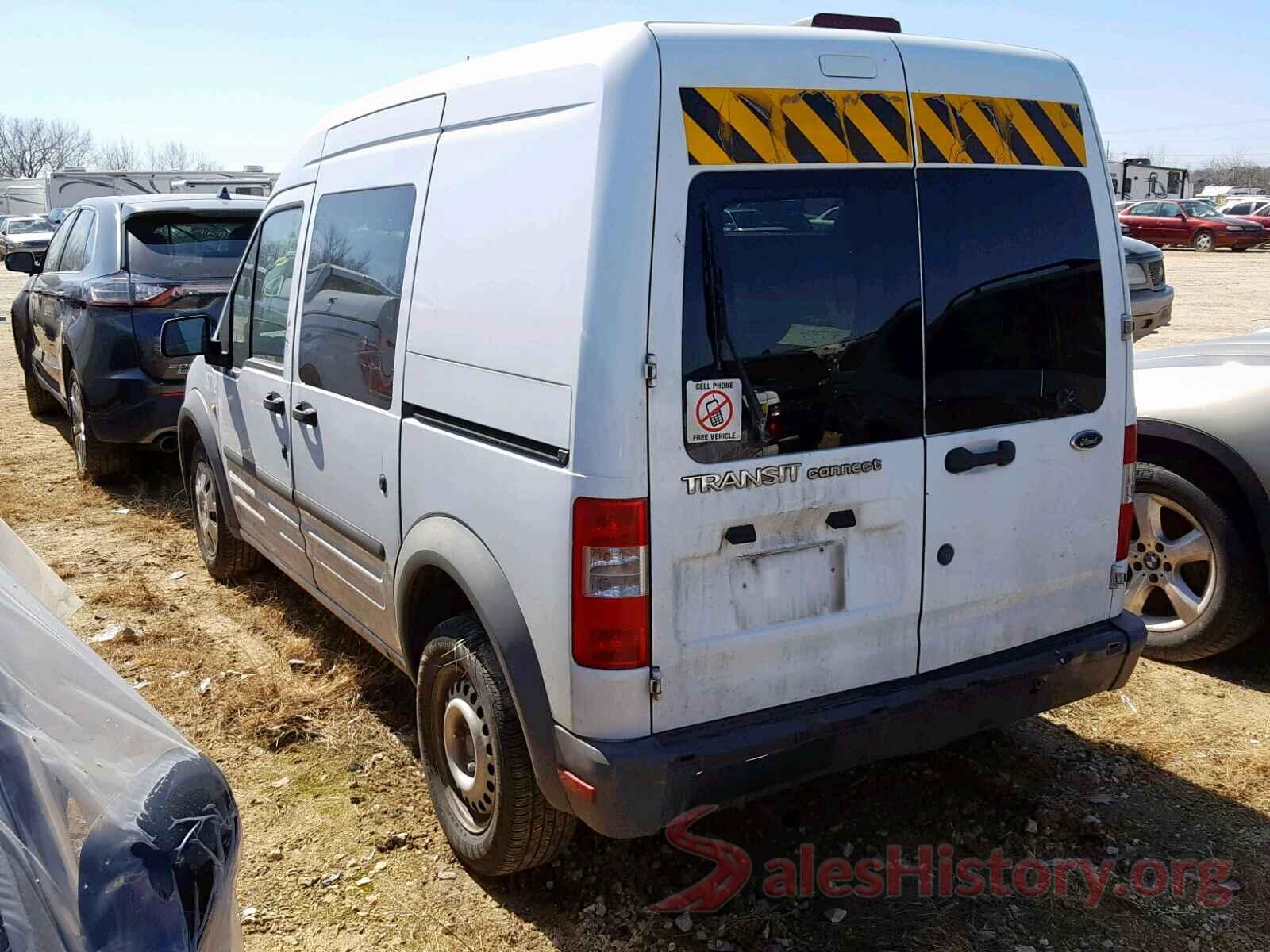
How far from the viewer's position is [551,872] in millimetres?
3219

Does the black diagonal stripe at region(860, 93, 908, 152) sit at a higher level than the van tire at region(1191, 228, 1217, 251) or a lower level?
lower

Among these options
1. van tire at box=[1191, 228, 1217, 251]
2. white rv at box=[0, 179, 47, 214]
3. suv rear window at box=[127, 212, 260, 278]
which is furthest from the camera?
white rv at box=[0, 179, 47, 214]

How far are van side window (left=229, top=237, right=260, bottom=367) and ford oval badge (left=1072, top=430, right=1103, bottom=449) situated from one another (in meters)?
3.37

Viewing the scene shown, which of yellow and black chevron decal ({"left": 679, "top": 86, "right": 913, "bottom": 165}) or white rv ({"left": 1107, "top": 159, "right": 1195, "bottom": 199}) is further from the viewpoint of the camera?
white rv ({"left": 1107, "top": 159, "right": 1195, "bottom": 199})

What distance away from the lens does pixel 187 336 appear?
16.2ft

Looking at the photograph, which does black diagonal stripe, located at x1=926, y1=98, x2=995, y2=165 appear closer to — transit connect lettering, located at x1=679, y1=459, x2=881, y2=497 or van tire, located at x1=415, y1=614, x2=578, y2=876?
transit connect lettering, located at x1=679, y1=459, x2=881, y2=497

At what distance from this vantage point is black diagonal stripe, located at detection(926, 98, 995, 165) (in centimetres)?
281

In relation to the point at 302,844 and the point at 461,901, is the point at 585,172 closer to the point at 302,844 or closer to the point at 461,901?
the point at 461,901

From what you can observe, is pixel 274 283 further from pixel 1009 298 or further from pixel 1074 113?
pixel 1074 113

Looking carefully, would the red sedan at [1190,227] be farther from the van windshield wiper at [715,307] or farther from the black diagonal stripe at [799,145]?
the van windshield wiper at [715,307]

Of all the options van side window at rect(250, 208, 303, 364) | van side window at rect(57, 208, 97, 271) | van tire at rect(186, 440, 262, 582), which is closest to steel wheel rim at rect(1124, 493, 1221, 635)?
van side window at rect(250, 208, 303, 364)

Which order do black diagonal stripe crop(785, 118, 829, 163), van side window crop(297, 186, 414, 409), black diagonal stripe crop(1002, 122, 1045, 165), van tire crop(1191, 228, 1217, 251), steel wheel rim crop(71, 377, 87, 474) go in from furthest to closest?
van tire crop(1191, 228, 1217, 251) → steel wheel rim crop(71, 377, 87, 474) → van side window crop(297, 186, 414, 409) → black diagonal stripe crop(1002, 122, 1045, 165) → black diagonal stripe crop(785, 118, 829, 163)

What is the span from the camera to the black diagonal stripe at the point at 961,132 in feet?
9.21

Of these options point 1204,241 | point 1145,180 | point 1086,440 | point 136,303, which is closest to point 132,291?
point 136,303
